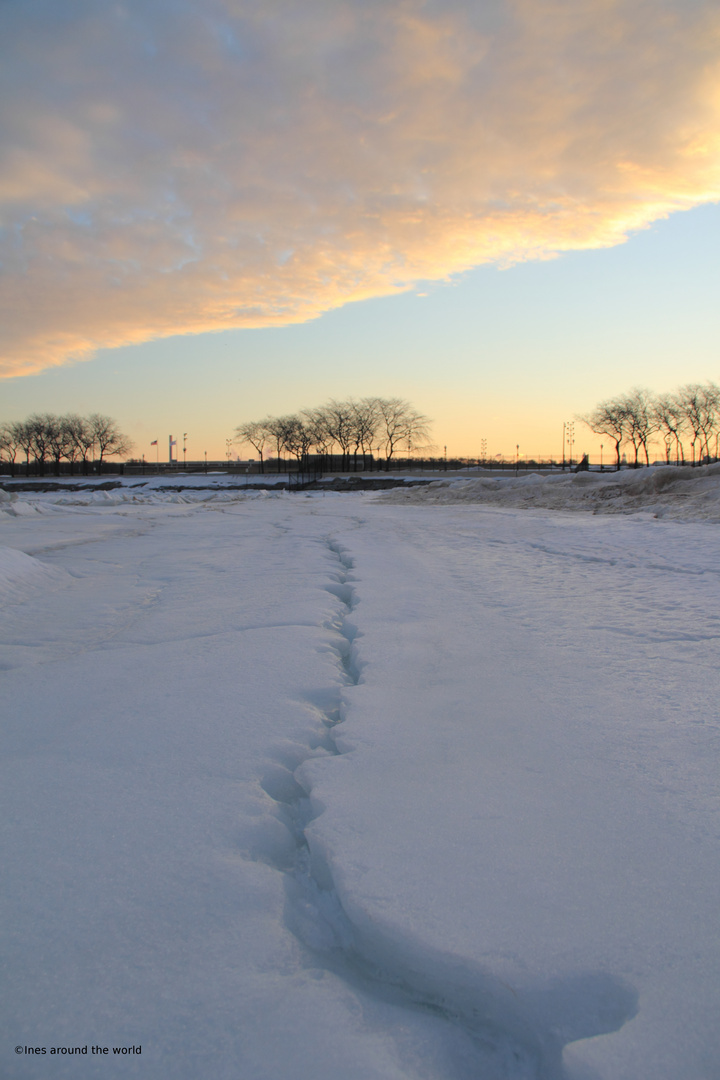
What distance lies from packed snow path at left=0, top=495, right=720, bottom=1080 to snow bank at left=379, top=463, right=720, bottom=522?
8305 mm

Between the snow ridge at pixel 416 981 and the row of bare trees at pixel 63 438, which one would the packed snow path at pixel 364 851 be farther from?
the row of bare trees at pixel 63 438

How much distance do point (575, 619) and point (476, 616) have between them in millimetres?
652

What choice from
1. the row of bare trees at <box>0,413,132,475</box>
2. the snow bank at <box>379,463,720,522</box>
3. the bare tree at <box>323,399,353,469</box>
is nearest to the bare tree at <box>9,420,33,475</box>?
the row of bare trees at <box>0,413,132,475</box>

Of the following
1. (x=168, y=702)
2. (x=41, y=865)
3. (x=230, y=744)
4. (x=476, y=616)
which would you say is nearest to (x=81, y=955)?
(x=41, y=865)

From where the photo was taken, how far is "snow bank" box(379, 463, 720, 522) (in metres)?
11.0

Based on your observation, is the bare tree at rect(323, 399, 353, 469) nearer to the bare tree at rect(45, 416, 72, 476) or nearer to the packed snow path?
the bare tree at rect(45, 416, 72, 476)

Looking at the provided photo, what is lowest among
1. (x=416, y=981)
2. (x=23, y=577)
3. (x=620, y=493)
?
(x=416, y=981)

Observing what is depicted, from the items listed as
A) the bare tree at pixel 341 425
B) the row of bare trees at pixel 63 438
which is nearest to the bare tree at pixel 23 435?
the row of bare trees at pixel 63 438

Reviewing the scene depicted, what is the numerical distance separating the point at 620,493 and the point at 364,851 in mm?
13831

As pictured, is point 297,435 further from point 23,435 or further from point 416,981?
point 416,981

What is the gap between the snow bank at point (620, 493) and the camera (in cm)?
1101

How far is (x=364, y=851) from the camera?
156cm

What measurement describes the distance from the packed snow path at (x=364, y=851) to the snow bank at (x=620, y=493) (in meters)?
8.30

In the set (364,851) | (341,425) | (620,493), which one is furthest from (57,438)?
(364,851)
